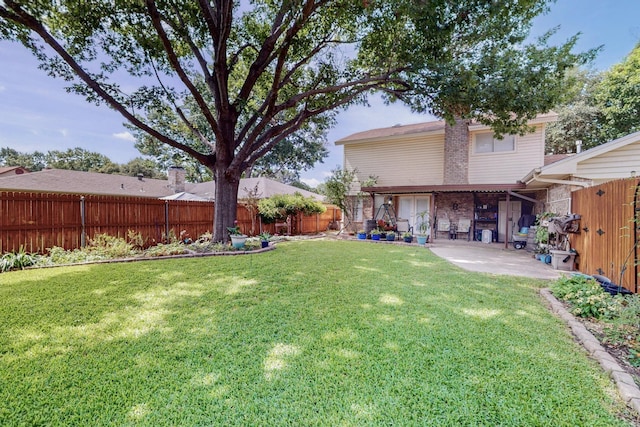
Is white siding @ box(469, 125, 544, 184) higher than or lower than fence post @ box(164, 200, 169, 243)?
higher

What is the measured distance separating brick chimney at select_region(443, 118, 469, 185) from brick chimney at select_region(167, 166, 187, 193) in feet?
57.7

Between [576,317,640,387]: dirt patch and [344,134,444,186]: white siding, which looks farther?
[344,134,444,186]: white siding

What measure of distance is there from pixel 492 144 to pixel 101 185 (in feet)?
74.2

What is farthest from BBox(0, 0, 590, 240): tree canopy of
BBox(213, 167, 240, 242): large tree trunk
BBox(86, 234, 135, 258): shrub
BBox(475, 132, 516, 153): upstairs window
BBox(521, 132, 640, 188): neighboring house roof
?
BBox(475, 132, 516, 153): upstairs window

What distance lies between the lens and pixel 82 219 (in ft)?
24.6

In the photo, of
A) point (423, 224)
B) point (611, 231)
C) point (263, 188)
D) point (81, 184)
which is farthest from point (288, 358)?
point (81, 184)

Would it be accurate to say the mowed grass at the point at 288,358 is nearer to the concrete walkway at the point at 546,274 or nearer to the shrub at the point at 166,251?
the concrete walkway at the point at 546,274

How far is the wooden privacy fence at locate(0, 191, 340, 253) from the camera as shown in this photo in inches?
252

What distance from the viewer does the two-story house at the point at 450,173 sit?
1124 centimetres

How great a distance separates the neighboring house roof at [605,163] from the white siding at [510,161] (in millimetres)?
4987

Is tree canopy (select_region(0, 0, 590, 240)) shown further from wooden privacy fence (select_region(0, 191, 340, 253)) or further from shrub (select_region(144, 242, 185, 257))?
wooden privacy fence (select_region(0, 191, 340, 253))

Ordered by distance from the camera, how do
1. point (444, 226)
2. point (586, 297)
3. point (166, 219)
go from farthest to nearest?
point (444, 226)
point (166, 219)
point (586, 297)

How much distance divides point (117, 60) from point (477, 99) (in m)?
11.0

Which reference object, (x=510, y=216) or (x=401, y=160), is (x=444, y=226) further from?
(x=401, y=160)
